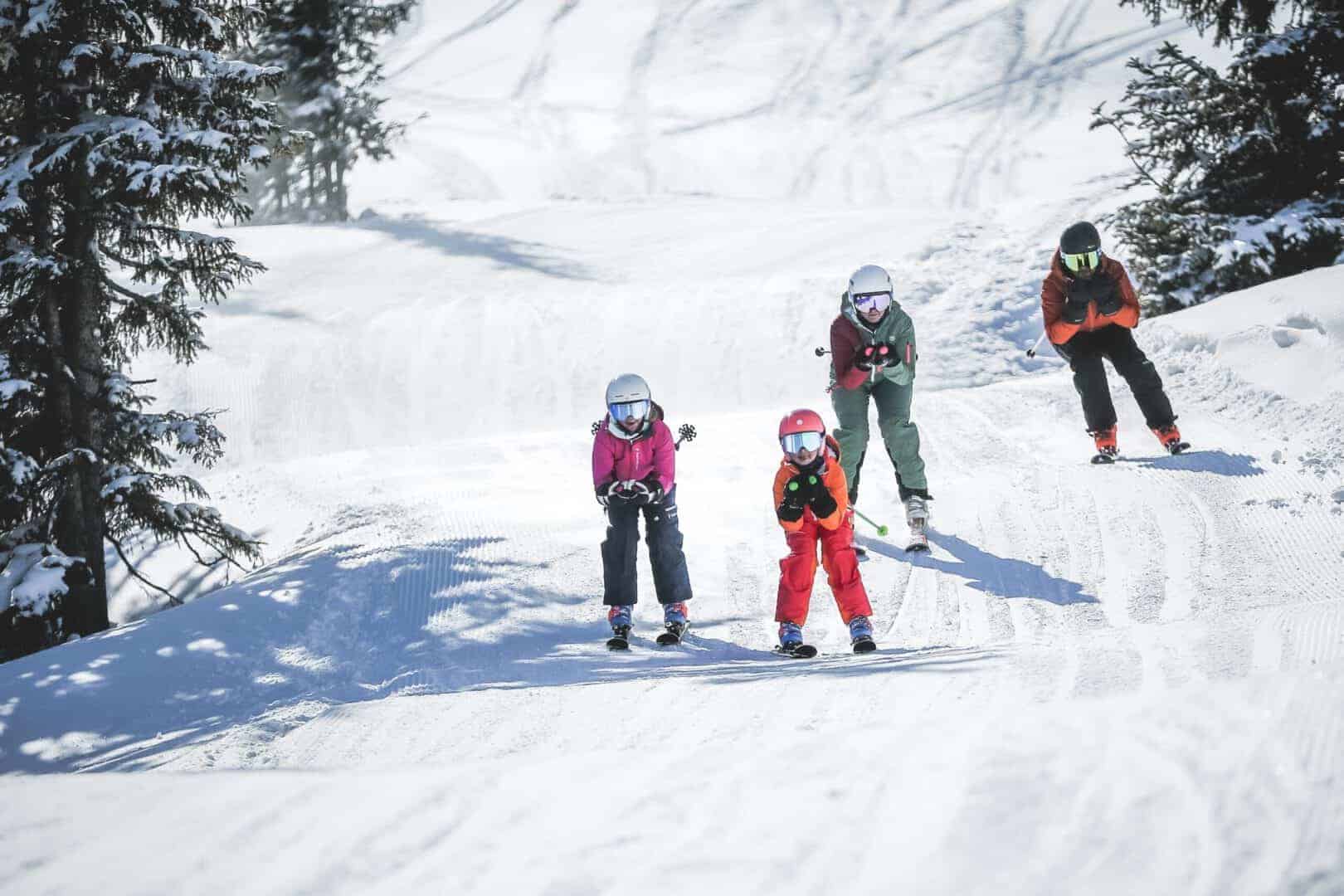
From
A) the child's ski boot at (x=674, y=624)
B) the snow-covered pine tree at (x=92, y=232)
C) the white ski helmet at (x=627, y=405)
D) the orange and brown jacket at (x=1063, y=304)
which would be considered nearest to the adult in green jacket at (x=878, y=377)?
the orange and brown jacket at (x=1063, y=304)

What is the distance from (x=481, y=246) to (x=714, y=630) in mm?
17648

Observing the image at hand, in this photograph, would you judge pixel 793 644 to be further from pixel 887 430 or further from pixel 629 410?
pixel 887 430

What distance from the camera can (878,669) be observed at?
4816 mm

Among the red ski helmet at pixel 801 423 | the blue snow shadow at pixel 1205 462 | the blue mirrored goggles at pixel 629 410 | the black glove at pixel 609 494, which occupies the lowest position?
the blue snow shadow at pixel 1205 462

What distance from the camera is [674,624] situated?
261 inches

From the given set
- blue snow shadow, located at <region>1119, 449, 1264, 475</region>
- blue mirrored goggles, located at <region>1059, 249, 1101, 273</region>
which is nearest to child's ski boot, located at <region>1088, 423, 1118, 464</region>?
blue snow shadow, located at <region>1119, 449, 1264, 475</region>

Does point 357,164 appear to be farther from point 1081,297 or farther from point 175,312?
point 1081,297

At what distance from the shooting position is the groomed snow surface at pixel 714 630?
2.94m

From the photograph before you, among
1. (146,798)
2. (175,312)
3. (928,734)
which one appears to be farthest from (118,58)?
(928,734)

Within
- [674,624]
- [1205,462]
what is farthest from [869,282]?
[1205,462]

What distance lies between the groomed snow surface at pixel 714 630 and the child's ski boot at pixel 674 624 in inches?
4.8

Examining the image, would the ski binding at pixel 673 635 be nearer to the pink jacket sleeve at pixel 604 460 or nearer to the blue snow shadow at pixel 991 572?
the pink jacket sleeve at pixel 604 460

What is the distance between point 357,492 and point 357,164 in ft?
114

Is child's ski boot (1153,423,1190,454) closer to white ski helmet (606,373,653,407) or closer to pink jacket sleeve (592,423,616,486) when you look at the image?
white ski helmet (606,373,653,407)
